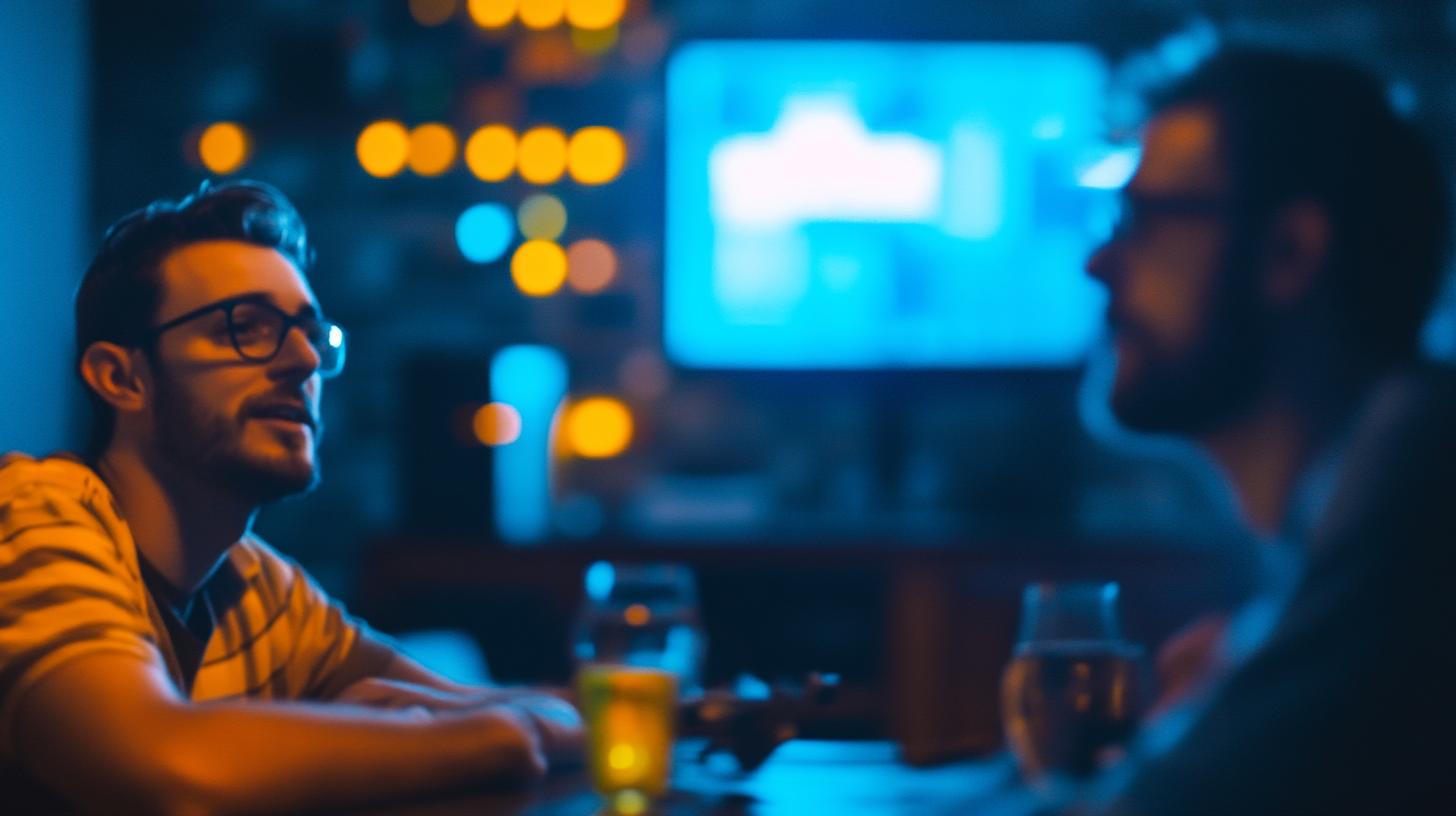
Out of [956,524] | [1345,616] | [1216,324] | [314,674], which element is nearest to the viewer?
[1345,616]

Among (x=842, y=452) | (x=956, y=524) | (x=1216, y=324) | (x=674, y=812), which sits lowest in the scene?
(x=674, y=812)

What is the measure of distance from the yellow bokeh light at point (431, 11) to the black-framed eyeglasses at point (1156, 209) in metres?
3.06

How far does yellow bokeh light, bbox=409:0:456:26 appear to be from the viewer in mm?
3658

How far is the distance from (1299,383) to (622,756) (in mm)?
508

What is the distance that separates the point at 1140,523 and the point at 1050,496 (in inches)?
11.5

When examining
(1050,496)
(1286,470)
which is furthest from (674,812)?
(1050,496)

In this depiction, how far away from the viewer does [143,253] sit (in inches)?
49.8

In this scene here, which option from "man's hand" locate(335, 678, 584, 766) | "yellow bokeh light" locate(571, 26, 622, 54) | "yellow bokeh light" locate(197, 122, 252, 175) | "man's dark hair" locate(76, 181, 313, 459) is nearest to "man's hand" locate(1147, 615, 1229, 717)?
"man's hand" locate(335, 678, 584, 766)

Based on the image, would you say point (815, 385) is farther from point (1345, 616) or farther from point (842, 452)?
point (1345, 616)

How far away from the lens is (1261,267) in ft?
2.46

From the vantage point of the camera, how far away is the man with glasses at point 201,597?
3.14 feet

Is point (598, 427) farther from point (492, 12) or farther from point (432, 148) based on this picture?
point (492, 12)

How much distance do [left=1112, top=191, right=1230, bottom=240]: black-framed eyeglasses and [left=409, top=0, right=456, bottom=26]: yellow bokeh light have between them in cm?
306

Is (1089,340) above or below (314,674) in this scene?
above
